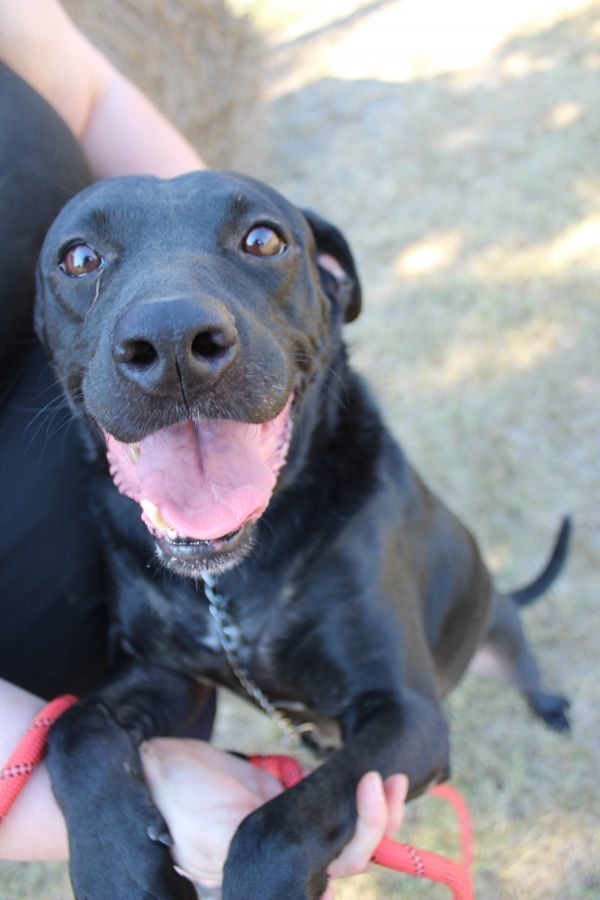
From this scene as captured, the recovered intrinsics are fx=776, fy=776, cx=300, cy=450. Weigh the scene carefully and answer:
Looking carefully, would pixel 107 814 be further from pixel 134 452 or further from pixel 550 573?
pixel 550 573

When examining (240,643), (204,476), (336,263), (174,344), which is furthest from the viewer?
(336,263)

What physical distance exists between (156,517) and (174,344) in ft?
1.48

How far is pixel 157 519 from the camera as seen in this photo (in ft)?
5.49

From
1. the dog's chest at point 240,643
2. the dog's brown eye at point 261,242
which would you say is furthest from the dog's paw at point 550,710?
the dog's brown eye at point 261,242

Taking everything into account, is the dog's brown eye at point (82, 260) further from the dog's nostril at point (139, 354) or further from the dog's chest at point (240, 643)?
the dog's chest at point (240, 643)

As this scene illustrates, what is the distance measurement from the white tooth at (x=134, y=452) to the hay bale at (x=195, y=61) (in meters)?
3.93

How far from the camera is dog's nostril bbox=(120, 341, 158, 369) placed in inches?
56.3

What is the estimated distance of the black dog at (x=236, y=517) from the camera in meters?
1.55

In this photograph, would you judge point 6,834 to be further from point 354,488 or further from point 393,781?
point 354,488

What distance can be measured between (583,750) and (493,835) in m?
0.52

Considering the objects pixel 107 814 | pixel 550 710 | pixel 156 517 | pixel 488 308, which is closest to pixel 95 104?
pixel 156 517

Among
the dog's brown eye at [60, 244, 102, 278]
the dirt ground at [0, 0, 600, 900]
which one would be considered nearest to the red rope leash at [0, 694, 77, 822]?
the dog's brown eye at [60, 244, 102, 278]

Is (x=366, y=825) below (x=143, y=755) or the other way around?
below

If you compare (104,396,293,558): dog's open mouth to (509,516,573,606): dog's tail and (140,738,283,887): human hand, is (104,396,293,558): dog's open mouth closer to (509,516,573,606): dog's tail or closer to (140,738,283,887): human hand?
(140,738,283,887): human hand
